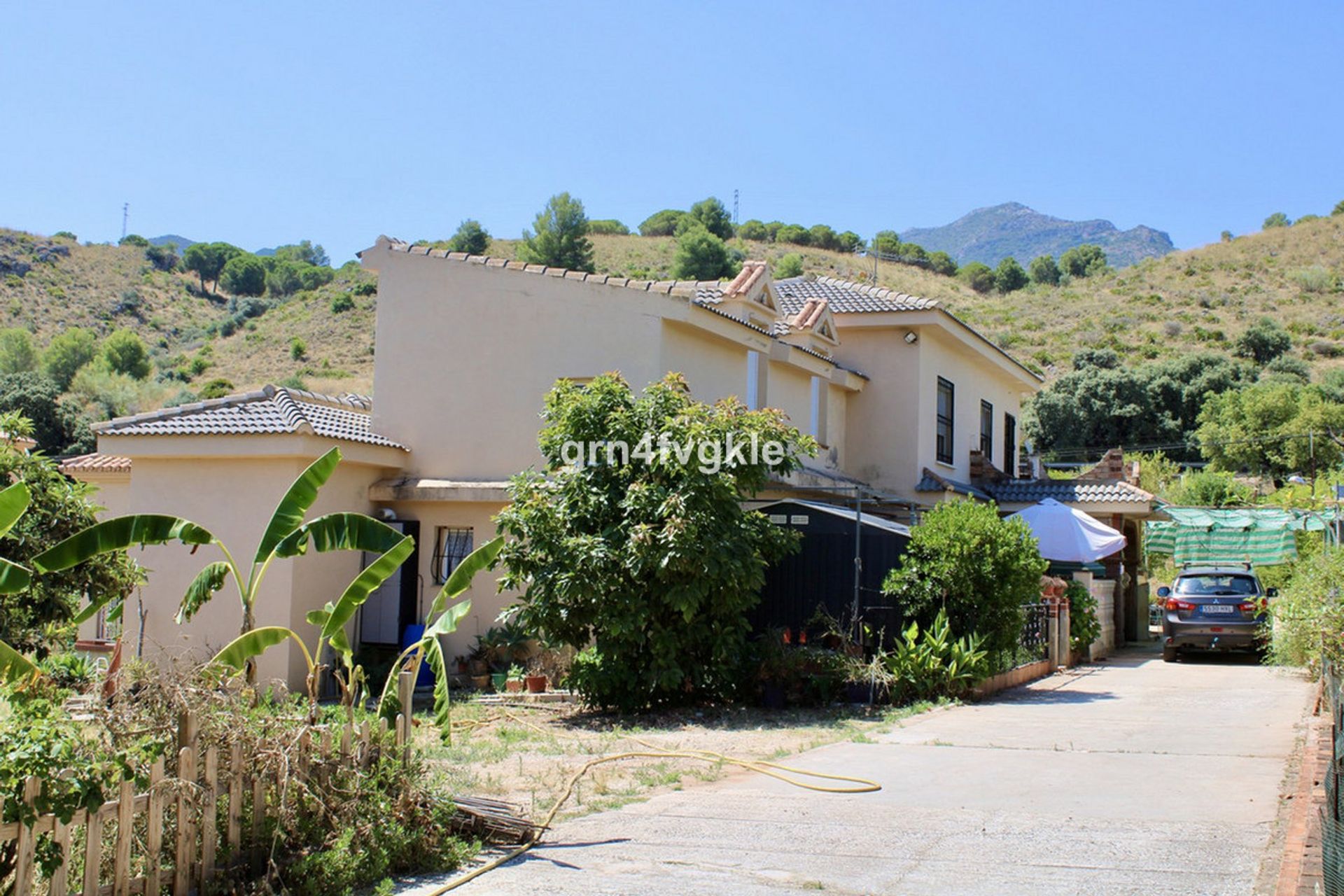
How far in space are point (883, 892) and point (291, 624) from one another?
41.0 ft

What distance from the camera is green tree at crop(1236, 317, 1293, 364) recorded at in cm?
6144

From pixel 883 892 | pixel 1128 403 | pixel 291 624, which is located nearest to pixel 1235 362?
pixel 1128 403

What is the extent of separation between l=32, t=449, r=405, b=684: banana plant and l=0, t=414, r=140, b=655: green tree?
2.06 meters

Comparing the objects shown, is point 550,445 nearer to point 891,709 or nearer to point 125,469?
point 891,709

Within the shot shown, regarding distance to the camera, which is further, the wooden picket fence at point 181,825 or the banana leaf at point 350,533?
the banana leaf at point 350,533

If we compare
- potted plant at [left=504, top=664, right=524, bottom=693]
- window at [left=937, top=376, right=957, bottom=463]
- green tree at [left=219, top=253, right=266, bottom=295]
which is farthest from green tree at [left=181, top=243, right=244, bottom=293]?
potted plant at [left=504, top=664, right=524, bottom=693]

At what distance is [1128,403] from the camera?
184ft

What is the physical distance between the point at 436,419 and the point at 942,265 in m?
79.1

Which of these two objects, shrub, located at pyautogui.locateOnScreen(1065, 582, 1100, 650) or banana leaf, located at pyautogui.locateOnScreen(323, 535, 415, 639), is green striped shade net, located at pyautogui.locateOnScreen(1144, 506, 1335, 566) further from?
banana leaf, located at pyautogui.locateOnScreen(323, 535, 415, 639)

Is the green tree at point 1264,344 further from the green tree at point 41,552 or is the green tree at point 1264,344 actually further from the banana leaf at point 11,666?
the banana leaf at point 11,666

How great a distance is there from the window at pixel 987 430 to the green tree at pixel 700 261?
37148mm

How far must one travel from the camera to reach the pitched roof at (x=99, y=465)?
69.2ft

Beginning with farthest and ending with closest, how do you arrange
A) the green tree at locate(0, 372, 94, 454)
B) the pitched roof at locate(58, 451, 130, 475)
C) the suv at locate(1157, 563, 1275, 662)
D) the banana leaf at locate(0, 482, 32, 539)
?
the green tree at locate(0, 372, 94, 454) < the pitched roof at locate(58, 451, 130, 475) < the suv at locate(1157, 563, 1275, 662) < the banana leaf at locate(0, 482, 32, 539)

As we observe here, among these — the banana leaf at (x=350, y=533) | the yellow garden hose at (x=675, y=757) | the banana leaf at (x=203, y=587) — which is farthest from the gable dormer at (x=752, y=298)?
the banana leaf at (x=203, y=587)
